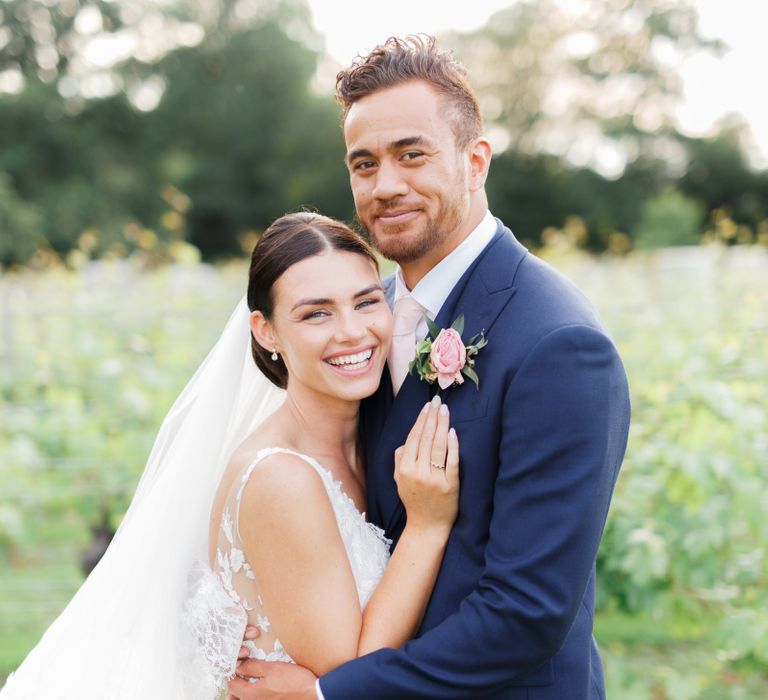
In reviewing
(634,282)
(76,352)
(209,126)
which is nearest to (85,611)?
(76,352)

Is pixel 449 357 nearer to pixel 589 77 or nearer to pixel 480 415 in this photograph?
pixel 480 415

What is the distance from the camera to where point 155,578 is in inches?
108

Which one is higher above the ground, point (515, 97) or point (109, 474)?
point (515, 97)

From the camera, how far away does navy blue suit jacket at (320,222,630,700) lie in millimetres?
2072

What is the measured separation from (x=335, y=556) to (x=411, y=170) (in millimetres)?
1054

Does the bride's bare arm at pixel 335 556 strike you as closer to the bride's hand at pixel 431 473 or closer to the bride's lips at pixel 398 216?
the bride's hand at pixel 431 473

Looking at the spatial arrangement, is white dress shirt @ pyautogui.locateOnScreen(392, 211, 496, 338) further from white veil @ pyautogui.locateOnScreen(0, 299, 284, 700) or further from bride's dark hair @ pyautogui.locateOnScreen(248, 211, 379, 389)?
white veil @ pyautogui.locateOnScreen(0, 299, 284, 700)

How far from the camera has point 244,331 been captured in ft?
9.74

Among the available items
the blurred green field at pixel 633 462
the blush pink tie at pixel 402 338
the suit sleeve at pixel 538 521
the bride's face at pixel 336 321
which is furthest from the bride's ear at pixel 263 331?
the blurred green field at pixel 633 462

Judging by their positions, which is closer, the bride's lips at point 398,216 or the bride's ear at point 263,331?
the bride's lips at point 398,216

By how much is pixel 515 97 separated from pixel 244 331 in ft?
111

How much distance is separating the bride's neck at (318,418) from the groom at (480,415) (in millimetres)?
101

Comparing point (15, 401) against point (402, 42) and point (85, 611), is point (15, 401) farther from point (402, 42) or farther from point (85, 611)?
point (402, 42)

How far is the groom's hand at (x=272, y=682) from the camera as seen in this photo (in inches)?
90.9
